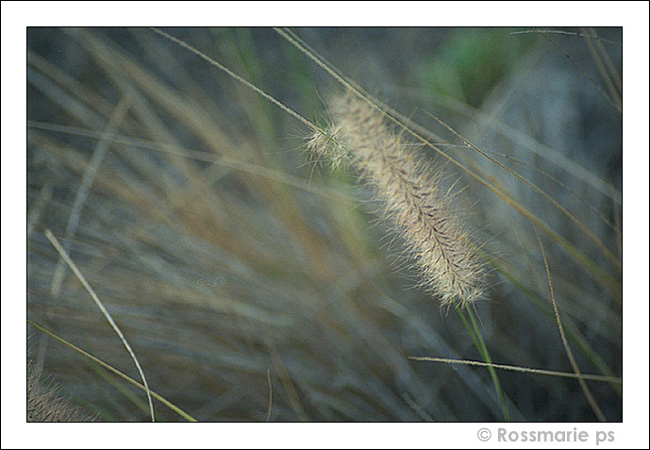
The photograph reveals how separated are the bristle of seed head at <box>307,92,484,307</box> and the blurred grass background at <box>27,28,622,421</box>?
124mm

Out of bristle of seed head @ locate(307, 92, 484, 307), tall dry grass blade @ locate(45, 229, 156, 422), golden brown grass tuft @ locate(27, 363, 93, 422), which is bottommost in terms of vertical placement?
golden brown grass tuft @ locate(27, 363, 93, 422)

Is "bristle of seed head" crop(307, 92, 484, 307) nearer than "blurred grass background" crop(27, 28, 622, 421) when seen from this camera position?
Yes

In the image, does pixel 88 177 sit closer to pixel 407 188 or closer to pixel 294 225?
pixel 294 225

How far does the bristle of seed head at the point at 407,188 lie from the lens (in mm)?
509

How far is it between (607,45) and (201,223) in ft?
2.32

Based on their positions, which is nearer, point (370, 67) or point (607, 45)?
point (607, 45)

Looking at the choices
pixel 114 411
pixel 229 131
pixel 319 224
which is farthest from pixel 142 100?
pixel 114 411

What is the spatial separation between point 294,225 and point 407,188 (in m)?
0.38

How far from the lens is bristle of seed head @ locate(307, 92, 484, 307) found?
20.1 inches

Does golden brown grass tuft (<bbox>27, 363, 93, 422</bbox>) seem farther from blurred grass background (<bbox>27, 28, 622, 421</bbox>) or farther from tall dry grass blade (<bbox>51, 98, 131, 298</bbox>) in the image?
tall dry grass blade (<bbox>51, 98, 131, 298</bbox>)

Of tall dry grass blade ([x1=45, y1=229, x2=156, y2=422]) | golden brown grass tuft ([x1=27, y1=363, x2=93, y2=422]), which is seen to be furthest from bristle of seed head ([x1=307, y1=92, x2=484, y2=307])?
golden brown grass tuft ([x1=27, y1=363, x2=93, y2=422])

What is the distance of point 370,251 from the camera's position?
821 mm

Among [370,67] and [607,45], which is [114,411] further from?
[607,45]

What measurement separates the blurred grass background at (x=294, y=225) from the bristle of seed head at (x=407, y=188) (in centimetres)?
12
